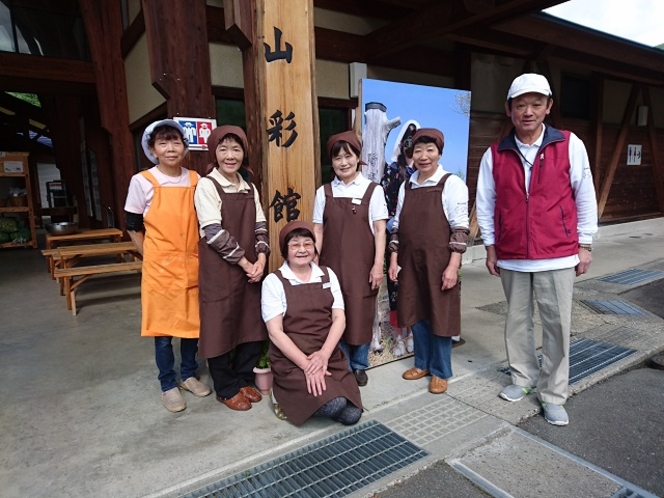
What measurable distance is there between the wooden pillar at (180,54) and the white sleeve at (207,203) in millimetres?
2082

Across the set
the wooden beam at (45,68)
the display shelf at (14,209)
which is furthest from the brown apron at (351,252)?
the display shelf at (14,209)

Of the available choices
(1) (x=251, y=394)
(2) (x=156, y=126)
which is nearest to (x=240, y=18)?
(2) (x=156, y=126)

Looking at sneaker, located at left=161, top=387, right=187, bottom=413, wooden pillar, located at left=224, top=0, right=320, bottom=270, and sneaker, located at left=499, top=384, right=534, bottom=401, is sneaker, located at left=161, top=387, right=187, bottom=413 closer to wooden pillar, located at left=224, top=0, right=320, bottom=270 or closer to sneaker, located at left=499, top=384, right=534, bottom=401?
wooden pillar, located at left=224, top=0, right=320, bottom=270

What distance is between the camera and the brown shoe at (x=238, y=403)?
2705 mm

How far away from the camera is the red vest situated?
2.42 meters

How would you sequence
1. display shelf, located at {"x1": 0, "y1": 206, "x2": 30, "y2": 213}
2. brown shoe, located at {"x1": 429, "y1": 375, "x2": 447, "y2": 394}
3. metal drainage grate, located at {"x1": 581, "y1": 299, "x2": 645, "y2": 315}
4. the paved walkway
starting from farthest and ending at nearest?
display shelf, located at {"x1": 0, "y1": 206, "x2": 30, "y2": 213} → metal drainage grate, located at {"x1": 581, "y1": 299, "x2": 645, "y2": 315} → brown shoe, located at {"x1": 429, "y1": 375, "x2": 447, "y2": 394} → the paved walkway

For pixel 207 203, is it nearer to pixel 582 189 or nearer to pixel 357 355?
pixel 357 355

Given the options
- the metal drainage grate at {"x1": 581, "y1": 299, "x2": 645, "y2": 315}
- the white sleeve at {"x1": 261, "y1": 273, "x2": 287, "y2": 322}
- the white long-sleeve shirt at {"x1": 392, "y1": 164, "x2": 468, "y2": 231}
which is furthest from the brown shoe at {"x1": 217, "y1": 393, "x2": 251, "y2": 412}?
the metal drainage grate at {"x1": 581, "y1": 299, "x2": 645, "y2": 315}

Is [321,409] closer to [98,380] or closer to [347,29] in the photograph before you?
[98,380]

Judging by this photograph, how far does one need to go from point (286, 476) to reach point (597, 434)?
1.77m

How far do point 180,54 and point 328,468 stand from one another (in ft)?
12.6

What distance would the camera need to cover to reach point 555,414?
8.38 ft

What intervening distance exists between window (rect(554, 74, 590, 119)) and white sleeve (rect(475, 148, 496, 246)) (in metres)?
6.85

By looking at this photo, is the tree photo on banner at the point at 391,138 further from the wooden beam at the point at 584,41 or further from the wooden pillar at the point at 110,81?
the wooden pillar at the point at 110,81
